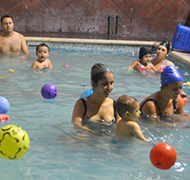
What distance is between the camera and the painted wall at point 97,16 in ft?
48.3

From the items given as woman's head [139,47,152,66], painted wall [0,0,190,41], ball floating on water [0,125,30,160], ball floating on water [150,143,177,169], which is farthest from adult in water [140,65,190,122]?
painted wall [0,0,190,41]

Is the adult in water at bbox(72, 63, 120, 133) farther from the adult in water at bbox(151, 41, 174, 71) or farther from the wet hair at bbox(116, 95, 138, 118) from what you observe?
the adult in water at bbox(151, 41, 174, 71)

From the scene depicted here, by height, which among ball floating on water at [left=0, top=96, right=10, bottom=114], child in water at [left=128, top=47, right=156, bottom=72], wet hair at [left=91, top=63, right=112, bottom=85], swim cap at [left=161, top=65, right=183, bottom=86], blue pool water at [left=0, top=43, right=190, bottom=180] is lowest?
blue pool water at [left=0, top=43, right=190, bottom=180]

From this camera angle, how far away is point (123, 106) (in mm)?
4059

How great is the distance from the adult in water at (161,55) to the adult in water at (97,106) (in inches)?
168

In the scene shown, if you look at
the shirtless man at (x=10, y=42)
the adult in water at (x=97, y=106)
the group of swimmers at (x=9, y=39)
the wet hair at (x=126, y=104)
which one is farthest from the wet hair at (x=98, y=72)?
the shirtless man at (x=10, y=42)

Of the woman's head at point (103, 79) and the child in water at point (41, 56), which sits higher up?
the woman's head at point (103, 79)

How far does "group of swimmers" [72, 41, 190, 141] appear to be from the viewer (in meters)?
4.05

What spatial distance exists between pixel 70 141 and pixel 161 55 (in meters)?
4.88

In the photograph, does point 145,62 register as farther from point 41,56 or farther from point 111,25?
point 111,25

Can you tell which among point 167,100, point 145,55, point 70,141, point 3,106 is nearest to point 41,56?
point 145,55

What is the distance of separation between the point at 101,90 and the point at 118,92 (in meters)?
2.70

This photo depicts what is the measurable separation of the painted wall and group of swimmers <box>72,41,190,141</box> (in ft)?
32.4

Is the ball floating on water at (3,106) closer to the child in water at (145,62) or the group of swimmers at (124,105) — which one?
the group of swimmers at (124,105)
